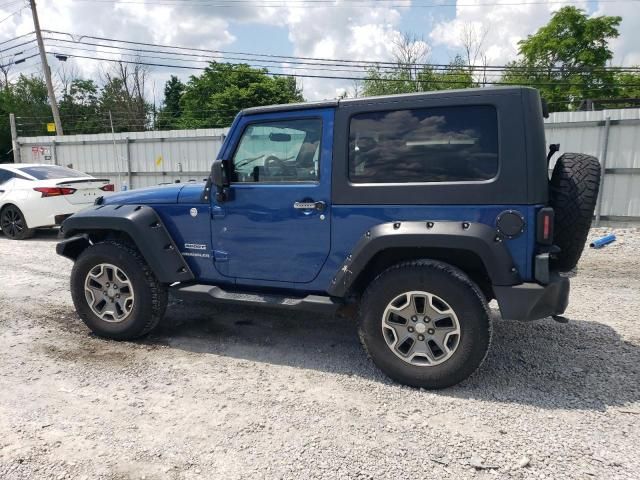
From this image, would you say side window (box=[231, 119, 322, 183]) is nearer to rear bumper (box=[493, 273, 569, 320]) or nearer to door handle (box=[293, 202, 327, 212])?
door handle (box=[293, 202, 327, 212])

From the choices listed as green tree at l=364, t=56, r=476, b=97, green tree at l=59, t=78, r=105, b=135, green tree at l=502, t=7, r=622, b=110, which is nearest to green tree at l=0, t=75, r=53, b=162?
green tree at l=59, t=78, r=105, b=135

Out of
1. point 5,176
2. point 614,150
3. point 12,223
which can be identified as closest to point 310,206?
point 614,150

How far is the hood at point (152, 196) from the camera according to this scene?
421 centimetres

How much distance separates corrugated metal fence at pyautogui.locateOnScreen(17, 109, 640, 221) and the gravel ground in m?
5.33

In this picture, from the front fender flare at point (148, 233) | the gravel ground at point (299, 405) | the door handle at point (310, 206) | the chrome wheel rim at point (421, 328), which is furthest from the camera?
the front fender flare at point (148, 233)

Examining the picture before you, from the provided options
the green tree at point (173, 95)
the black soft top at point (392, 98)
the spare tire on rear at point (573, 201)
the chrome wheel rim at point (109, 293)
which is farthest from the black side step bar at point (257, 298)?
the green tree at point (173, 95)

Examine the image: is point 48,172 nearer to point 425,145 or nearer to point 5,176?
point 5,176

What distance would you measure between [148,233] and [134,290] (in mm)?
525

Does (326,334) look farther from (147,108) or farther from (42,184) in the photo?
(147,108)

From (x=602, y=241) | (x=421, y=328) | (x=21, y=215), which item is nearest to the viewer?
(x=421, y=328)

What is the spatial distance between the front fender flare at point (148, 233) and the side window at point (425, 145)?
5.67ft

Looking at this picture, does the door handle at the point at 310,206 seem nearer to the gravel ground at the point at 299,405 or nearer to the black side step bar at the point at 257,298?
the black side step bar at the point at 257,298

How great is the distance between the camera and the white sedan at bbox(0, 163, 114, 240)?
363 inches

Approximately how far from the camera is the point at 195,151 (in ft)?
41.9
